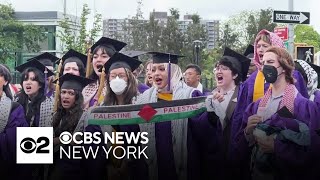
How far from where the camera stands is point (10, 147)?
165 inches

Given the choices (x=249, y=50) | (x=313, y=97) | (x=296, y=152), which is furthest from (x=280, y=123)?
Answer: (x=249, y=50)

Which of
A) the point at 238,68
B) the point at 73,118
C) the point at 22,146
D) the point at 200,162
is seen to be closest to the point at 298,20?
the point at 238,68

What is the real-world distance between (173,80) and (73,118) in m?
0.73

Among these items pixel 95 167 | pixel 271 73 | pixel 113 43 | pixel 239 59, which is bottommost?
pixel 95 167

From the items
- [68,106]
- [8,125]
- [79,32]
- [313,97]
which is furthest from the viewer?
[79,32]

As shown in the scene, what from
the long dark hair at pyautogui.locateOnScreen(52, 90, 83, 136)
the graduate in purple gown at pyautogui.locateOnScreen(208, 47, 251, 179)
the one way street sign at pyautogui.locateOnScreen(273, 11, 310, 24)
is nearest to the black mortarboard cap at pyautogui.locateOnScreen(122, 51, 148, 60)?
the long dark hair at pyautogui.locateOnScreen(52, 90, 83, 136)

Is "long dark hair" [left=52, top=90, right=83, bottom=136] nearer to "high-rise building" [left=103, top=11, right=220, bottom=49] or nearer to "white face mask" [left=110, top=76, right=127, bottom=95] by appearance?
"white face mask" [left=110, top=76, right=127, bottom=95]

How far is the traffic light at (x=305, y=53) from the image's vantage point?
4484mm

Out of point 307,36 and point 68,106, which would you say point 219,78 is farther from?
point 68,106

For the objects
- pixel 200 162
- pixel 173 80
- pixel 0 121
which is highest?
pixel 173 80

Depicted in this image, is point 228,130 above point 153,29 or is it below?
below

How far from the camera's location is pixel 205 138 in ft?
14.2

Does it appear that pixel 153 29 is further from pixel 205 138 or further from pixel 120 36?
pixel 205 138

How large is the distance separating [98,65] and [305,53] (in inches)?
59.1
